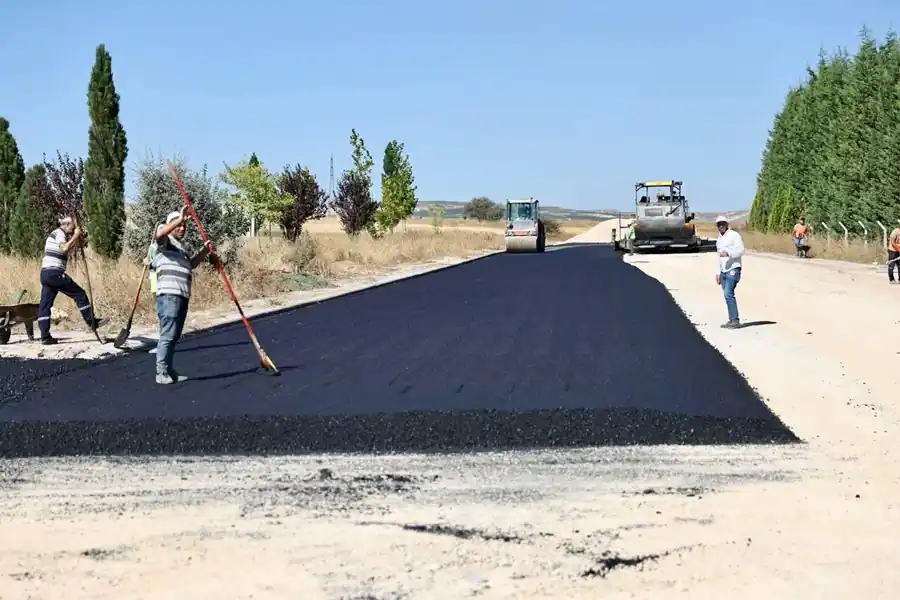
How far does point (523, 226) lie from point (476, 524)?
4347cm

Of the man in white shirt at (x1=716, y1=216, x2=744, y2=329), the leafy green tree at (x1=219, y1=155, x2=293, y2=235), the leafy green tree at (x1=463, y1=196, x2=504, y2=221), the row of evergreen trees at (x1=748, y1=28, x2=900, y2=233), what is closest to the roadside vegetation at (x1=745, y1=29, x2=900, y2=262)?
the row of evergreen trees at (x1=748, y1=28, x2=900, y2=233)

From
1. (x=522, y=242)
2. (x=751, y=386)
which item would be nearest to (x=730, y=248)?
(x=751, y=386)

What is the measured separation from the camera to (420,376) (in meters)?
10.3

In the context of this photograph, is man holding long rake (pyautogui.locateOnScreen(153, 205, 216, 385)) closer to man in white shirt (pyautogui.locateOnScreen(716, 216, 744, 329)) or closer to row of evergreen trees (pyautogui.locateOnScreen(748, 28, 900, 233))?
man in white shirt (pyautogui.locateOnScreen(716, 216, 744, 329))

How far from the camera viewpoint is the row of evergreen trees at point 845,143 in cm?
3056

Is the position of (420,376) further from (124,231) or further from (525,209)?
(525,209)

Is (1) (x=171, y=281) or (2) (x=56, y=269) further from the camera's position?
(2) (x=56, y=269)

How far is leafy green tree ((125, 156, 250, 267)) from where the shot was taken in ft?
71.2

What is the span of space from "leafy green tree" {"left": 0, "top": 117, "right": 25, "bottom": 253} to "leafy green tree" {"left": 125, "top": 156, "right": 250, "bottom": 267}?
8515 millimetres

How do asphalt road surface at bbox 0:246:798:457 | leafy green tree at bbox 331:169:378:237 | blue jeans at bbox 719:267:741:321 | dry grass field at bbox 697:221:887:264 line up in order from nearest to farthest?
1. asphalt road surface at bbox 0:246:798:457
2. blue jeans at bbox 719:267:741:321
3. dry grass field at bbox 697:221:887:264
4. leafy green tree at bbox 331:169:378:237

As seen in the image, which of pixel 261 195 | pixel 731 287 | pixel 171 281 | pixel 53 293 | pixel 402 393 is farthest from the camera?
pixel 261 195

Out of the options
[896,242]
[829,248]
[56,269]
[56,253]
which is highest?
[56,253]

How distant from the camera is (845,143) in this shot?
33656 mm

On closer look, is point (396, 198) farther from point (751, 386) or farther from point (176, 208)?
point (751, 386)
